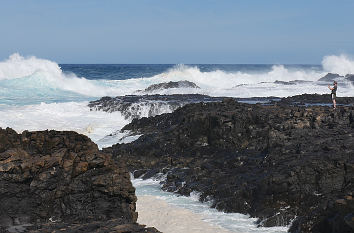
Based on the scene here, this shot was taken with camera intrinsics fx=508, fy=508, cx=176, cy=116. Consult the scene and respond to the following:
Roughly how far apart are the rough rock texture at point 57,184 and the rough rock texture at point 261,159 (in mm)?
3821

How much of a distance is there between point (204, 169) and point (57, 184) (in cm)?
738

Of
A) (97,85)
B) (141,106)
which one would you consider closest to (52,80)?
(97,85)

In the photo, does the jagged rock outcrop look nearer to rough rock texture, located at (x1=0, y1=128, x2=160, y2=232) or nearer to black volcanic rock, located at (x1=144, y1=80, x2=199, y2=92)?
black volcanic rock, located at (x1=144, y1=80, x2=199, y2=92)

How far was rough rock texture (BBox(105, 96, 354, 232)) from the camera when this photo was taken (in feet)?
39.6

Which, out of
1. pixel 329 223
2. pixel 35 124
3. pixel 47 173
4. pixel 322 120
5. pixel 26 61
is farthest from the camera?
pixel 26 61

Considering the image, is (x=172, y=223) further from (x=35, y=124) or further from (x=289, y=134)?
(x=35, y=124)

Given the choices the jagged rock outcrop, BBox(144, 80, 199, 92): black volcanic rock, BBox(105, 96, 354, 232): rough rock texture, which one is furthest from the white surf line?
BBox(144, 80, 199, 92): black volcanic rock

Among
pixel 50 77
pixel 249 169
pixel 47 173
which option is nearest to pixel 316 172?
pixel 249 169

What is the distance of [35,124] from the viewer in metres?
30.6

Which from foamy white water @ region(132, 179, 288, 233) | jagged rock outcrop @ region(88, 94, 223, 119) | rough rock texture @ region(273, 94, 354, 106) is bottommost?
foamy white water @ region(132, 179, 288, 233)

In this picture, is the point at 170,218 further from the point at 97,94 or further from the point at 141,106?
the point at 97,94

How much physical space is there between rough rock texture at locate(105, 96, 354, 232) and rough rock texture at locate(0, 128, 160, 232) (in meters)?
3.82

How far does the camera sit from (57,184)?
9227 mm

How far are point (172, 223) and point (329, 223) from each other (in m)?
4.13
